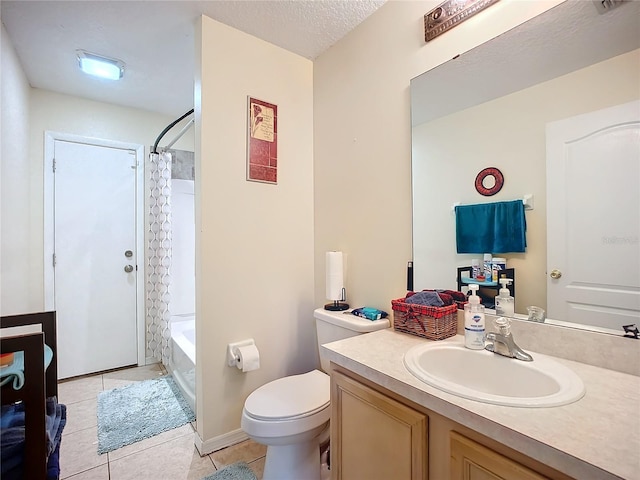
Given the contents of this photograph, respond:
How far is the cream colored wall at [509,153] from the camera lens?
38.6 inches

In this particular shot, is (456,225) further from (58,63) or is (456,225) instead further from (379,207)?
(58,63)

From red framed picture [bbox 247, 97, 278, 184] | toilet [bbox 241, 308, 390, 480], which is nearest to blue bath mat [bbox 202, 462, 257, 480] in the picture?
toilet [bbox 241, 308, 390, 480]

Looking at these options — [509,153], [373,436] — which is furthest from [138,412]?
[509,153]

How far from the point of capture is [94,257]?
2.72 metres

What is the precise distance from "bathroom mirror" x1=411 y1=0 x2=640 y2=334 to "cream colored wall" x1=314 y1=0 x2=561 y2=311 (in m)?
0.08

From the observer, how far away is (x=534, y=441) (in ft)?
1.98

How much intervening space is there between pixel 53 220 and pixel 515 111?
332cm

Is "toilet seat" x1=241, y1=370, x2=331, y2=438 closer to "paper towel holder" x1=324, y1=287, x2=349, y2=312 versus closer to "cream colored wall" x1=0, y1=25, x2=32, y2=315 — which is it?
"paper towel holder" x1=324, y1=287, x2=349, y2=312

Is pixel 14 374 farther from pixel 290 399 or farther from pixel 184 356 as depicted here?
pixel 184 356

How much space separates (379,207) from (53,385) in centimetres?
177

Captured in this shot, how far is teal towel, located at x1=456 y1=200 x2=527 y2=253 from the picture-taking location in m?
1.15

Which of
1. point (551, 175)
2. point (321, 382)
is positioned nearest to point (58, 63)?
point (321, 382)

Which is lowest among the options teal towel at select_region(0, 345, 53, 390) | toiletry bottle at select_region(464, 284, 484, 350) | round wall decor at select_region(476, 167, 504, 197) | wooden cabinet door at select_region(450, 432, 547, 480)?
wooden cabinet door at select_region(450, 432, 547, 480)

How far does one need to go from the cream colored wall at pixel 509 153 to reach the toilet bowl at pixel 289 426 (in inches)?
29.7
